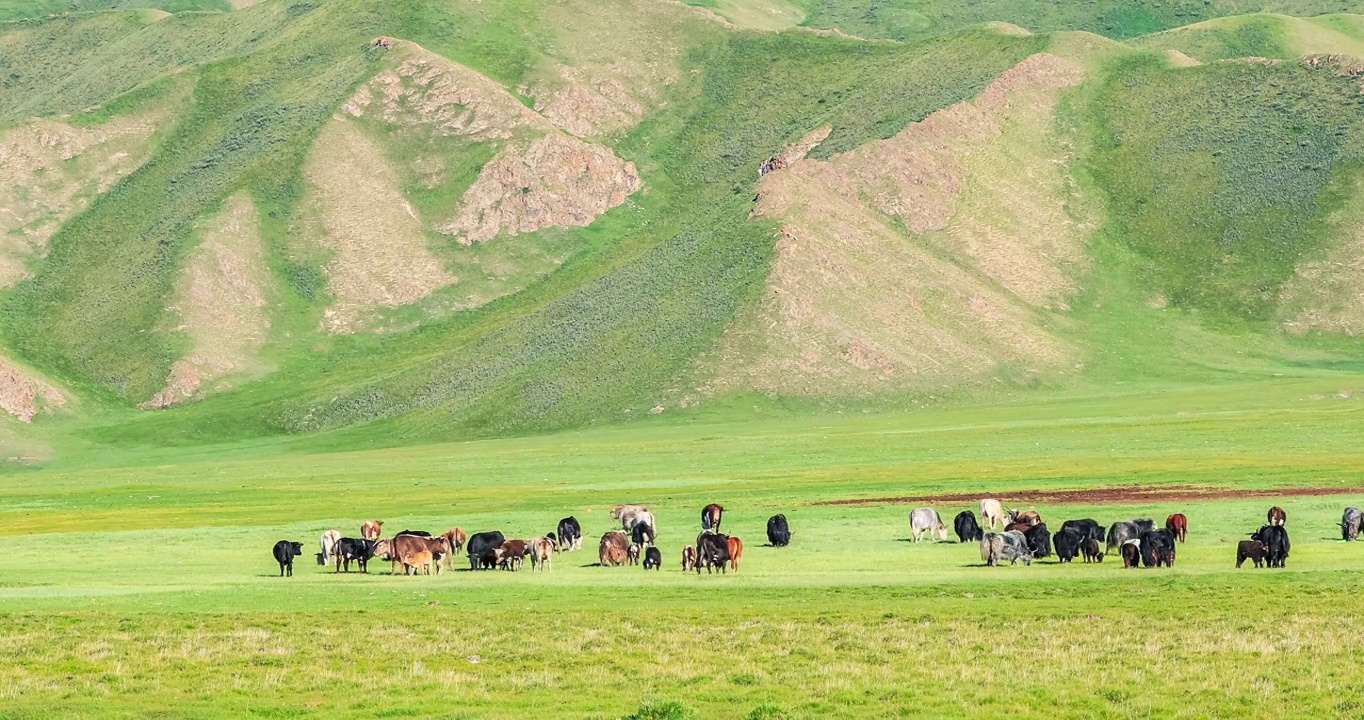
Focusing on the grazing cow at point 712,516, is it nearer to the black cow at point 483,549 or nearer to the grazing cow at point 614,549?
A: the grazing cow at point 614,549

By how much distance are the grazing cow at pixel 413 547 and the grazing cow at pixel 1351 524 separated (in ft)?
100

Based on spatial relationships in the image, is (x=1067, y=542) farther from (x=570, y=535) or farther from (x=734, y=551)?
(x=570, y=535)

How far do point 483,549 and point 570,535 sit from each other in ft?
23.2

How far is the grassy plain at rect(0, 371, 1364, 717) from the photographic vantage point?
28766mm

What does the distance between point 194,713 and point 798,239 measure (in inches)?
6598

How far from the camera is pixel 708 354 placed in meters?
177

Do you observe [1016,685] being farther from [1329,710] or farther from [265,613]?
[265,613]

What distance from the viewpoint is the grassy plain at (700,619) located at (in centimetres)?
2877

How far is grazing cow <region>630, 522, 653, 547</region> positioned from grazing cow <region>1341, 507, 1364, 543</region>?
2403 centimetres

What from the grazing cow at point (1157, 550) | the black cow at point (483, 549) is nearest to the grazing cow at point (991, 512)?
the grazing cow at point (1157, 550)

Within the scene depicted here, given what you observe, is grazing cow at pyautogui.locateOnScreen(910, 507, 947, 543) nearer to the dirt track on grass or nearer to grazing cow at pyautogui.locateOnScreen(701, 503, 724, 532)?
grazing cow at pyautogui.locateOnScreen(701, 503, 724, 532)

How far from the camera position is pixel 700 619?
1533 inches

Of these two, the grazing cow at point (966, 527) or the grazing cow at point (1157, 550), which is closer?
the grazing cow at point (1157, 550)

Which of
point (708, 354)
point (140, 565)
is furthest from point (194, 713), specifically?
point (708, 354)
